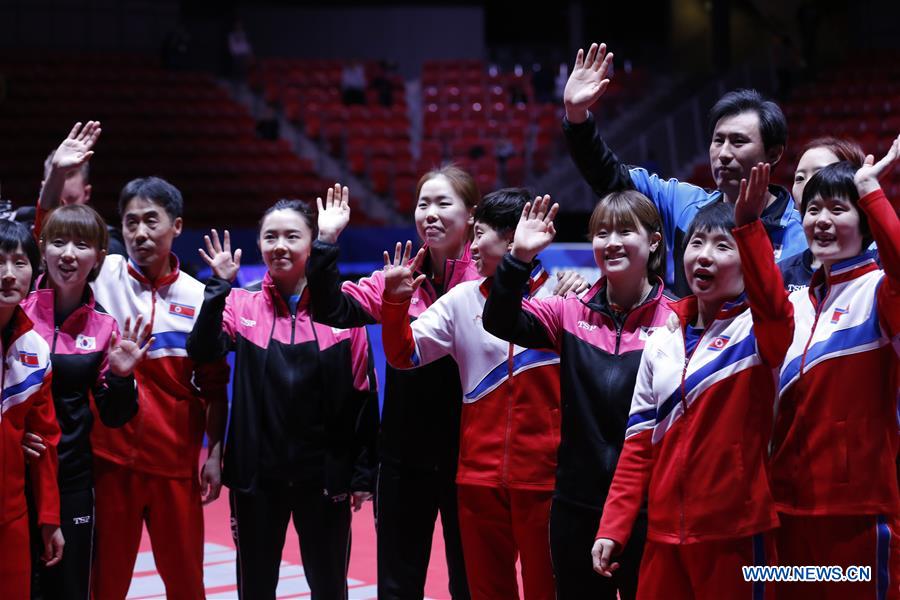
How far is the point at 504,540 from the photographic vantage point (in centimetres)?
368

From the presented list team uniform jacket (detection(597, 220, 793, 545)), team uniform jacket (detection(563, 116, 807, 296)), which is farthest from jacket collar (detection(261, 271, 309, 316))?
team uniform jacket (detection(597, 220, 793, 545))

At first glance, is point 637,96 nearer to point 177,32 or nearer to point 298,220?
point 177,32

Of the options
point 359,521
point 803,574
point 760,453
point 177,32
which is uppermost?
point 177,32

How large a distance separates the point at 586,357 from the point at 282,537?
4.48ft

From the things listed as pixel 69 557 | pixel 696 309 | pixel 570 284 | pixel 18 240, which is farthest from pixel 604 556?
pixel 18 240

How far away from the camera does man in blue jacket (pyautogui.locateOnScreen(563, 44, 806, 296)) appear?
12.5 feet

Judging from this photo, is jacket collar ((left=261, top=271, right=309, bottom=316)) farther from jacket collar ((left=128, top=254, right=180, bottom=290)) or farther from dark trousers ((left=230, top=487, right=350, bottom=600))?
dark trousers ((left=230, top=487, right=350, bottom=600))

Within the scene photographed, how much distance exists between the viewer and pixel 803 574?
312 centimetres

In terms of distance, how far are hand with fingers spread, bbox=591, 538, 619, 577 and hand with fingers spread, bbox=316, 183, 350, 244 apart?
51.9 inches

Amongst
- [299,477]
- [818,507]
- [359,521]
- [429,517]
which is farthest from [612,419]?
[359,521]

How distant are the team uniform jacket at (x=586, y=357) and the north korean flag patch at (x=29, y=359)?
152 centimetres

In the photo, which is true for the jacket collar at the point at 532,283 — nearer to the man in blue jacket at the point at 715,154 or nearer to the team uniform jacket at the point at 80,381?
the man in blue jacket at the point at 715,154

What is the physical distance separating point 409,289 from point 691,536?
1.16 m

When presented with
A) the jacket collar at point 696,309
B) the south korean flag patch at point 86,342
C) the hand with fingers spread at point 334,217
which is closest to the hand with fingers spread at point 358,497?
the hand with fingers spread at point 334,217
